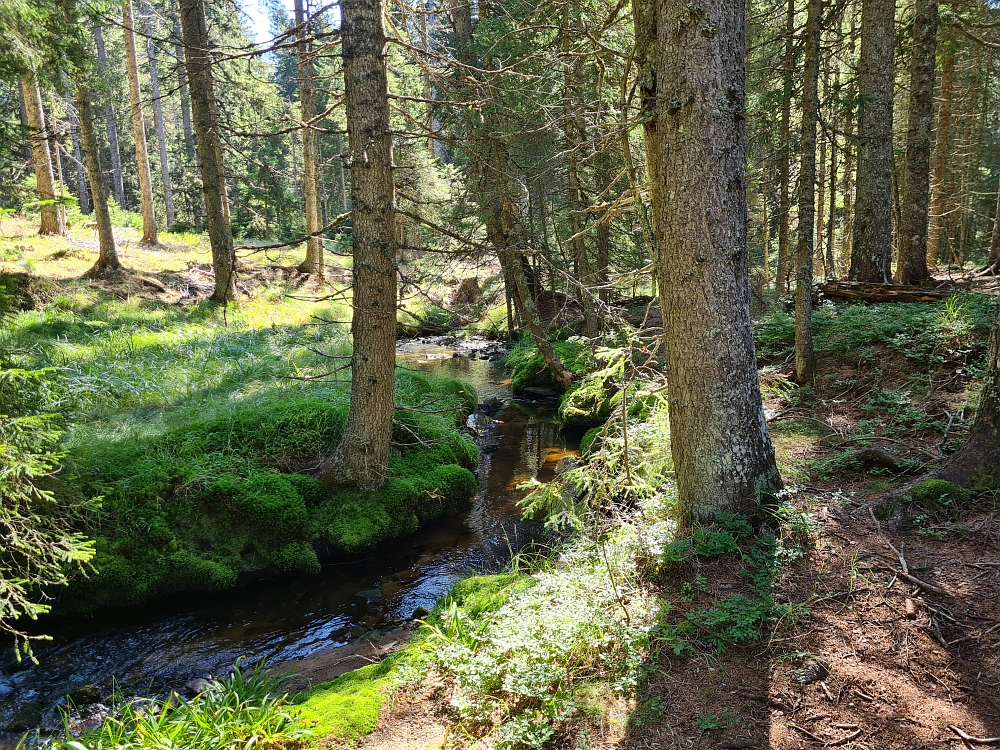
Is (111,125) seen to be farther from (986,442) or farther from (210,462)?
(986,442)

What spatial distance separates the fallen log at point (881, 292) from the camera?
798cm

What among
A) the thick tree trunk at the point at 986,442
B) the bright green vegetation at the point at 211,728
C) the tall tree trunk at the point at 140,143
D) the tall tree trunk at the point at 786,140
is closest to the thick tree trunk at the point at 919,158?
the tall tree trunk at the point at 786,140

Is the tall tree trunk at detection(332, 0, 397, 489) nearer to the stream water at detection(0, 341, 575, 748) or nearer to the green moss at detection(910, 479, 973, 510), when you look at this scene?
the stream water at detection(0, 341, 575, 748)

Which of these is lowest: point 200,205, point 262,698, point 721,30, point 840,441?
point 262,698

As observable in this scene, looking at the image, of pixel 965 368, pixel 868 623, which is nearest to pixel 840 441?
pixel 965 368

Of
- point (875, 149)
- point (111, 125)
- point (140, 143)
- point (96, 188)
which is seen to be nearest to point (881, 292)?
point (875, 149)

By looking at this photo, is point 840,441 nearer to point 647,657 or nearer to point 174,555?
point 647,657

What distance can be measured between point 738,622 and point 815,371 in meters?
A: 4.97

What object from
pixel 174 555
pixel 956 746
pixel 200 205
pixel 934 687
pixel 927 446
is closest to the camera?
pixel 956 746

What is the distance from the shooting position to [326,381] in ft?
31.8

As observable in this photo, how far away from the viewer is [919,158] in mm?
9461

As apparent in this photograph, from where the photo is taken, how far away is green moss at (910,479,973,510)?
3939 millimetres

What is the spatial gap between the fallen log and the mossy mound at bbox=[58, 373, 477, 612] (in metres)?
6.57

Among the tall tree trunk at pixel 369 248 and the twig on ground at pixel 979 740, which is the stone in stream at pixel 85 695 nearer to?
the tall tree trunk at pixel 369 248
